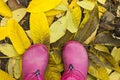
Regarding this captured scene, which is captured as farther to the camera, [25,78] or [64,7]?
[64,7]

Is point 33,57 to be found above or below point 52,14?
below

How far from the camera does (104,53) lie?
1.47 metres

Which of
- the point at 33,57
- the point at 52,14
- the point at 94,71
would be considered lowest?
the point at 94,71

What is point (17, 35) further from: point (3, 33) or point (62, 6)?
point (62, 6)

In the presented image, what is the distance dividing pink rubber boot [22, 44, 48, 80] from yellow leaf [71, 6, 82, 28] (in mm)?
166

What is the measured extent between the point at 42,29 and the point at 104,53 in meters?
0.28

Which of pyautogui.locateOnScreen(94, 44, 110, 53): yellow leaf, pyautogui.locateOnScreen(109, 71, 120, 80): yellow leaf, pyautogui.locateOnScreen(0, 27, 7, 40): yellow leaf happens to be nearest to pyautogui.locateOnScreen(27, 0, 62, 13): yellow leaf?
pyautogui.locateOnScreen(0, 27, 7, 40): yellow leaf

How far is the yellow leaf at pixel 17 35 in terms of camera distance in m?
1.39

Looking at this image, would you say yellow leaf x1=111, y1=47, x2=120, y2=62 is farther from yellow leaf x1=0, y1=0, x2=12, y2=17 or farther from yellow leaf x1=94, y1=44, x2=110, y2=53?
yellow leaf x1=0, y1=0, x2=12, y2=17

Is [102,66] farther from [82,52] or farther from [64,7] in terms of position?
[64,7]

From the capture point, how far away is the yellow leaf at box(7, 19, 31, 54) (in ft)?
4.56

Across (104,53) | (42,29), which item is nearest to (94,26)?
(104,53)

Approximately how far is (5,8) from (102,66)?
0.46 meters

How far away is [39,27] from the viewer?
140 centimetres
